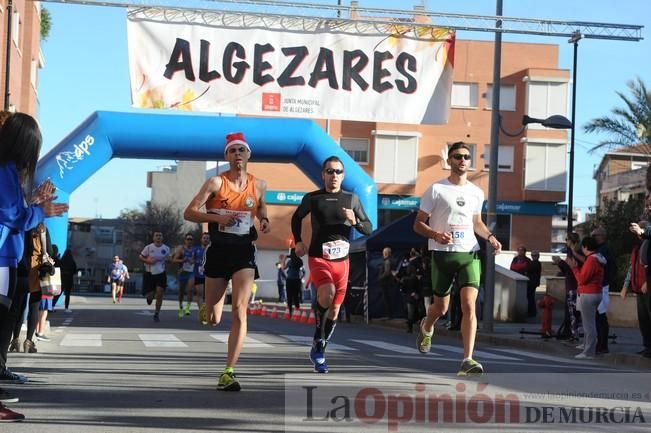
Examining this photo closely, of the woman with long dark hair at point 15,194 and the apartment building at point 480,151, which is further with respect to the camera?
the apartment building at point 480,151

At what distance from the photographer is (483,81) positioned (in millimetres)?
57312

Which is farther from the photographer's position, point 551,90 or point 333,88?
point 551,90

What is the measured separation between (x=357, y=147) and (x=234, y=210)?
160 feet

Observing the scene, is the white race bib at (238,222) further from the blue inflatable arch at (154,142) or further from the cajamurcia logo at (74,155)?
the cajamurcia logo at (74,155)

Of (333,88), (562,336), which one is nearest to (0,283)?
(562,336)

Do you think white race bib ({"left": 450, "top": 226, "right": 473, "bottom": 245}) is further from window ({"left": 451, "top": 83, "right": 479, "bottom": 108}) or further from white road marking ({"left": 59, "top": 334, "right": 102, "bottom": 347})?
window ({"left": 451, "top": 83, "right": 479, "bottom": 108})

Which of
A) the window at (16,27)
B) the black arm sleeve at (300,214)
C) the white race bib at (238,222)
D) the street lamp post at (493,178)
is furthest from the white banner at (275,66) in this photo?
the window at (16,27)

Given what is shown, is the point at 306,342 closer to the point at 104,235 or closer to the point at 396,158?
the point at 396,158

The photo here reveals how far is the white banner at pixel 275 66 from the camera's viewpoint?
20.5 metres

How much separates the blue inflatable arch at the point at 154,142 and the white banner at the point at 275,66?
276 centimetres

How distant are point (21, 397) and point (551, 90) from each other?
2032 inches

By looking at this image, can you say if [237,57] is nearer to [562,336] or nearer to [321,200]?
[562,336]

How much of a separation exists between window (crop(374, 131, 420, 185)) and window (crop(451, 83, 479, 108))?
110 inches

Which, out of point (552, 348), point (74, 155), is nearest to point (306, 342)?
point (552, 348)
